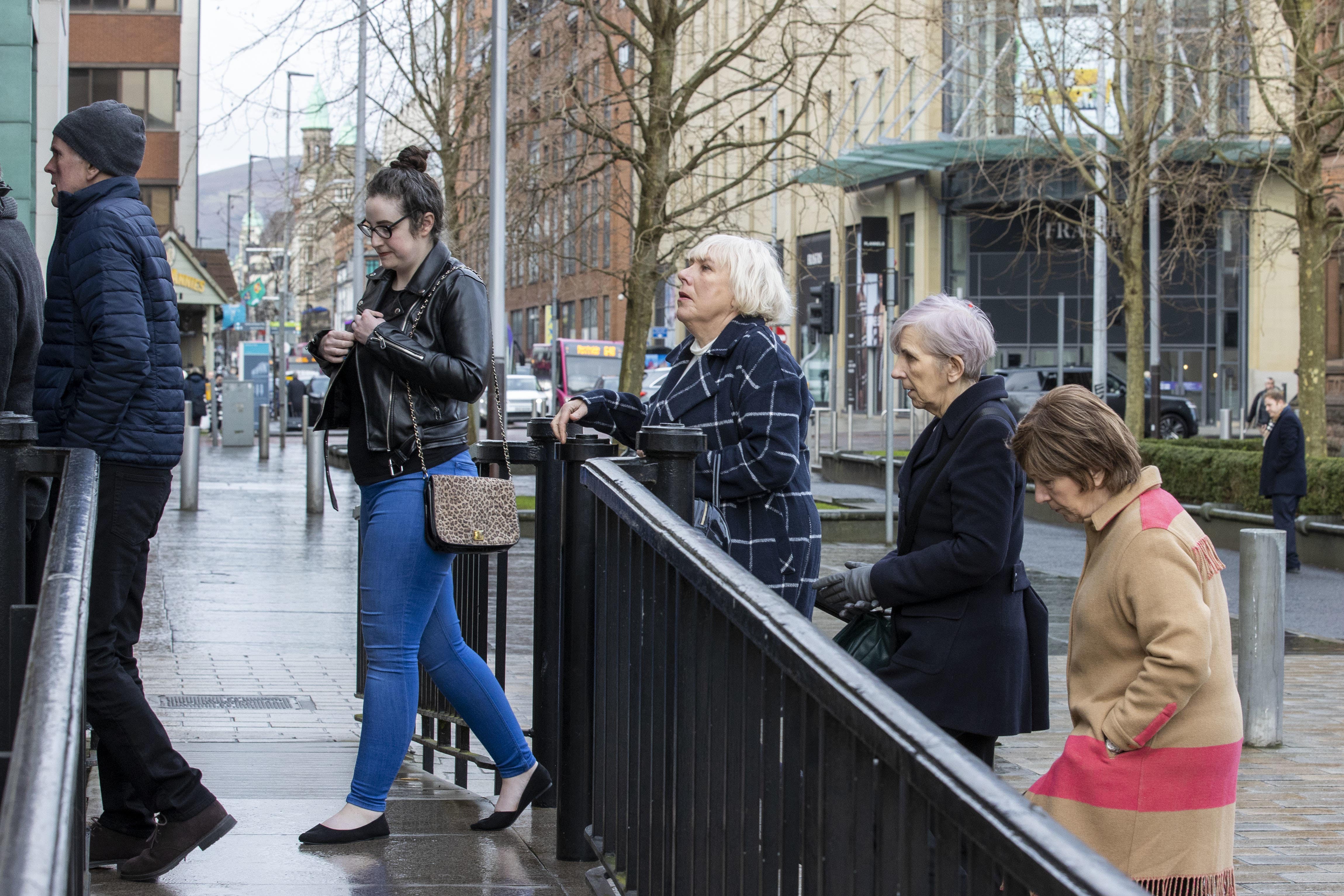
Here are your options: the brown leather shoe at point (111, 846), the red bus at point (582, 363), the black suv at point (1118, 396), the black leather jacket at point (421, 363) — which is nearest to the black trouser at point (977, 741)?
the black leather jacket at point (421, 363)

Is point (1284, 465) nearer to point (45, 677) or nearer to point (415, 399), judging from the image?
point (415, 399)

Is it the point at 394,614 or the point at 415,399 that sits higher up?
the point at 415,399

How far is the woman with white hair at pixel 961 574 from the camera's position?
11.6ft

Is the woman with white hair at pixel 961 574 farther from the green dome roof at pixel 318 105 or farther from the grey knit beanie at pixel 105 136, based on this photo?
the green dome roof at pixel 318 105

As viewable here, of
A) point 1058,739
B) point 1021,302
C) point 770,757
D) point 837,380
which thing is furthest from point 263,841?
point 837,380

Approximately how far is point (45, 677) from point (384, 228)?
2419 mm

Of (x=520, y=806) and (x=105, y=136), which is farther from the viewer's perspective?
(x=520, y=806)

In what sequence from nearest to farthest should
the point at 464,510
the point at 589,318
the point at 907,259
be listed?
the point at 464,510, the point at 907,259, the point at 589,318

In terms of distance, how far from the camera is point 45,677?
2.03m

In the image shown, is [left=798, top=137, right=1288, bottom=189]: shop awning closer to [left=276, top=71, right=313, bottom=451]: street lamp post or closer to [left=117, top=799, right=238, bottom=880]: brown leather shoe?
[left=276, top=71, right=313, bottom=451]: street lamp post

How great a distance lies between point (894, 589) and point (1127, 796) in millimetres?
772

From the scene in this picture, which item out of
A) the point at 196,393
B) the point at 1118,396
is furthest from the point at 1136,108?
the point at 196,393

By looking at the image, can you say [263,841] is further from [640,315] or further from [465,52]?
[465,52]

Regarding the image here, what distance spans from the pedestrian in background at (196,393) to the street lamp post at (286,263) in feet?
5.72
